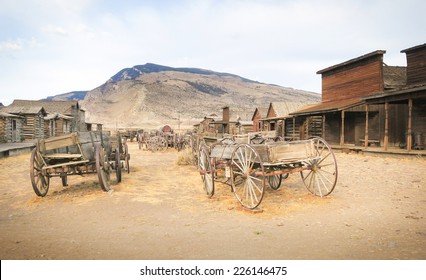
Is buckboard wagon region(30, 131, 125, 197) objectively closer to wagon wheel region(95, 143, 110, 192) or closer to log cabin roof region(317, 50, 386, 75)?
wagon wheel region(95, 143, 110, 192)

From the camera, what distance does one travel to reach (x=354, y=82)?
65.9 feet

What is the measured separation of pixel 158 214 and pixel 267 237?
246 centimetres

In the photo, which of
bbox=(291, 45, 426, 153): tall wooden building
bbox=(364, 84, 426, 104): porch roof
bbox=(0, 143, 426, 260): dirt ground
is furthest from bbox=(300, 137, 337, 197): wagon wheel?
bbox=(291, 45, 426, 153): tall wooden building

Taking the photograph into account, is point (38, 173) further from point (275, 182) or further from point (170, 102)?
point (170, 102)

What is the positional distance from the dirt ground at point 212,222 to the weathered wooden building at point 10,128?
1928cm

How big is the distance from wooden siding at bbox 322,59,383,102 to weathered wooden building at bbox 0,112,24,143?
27.4 meters

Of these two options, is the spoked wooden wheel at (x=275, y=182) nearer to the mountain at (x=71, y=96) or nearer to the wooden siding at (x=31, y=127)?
the wooden siding at (x=31, y=127)

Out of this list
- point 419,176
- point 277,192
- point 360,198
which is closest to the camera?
point 360,198

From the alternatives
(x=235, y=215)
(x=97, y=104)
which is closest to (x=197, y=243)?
(x=235, y=215)

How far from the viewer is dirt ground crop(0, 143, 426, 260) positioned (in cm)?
379

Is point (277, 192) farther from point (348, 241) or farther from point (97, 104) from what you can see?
point (97, 104)

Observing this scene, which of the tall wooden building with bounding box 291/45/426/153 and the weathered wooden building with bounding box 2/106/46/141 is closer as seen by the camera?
the tall wooden building with bounding box 291/45/426/153

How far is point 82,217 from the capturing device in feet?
18.4

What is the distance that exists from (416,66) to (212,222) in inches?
728
